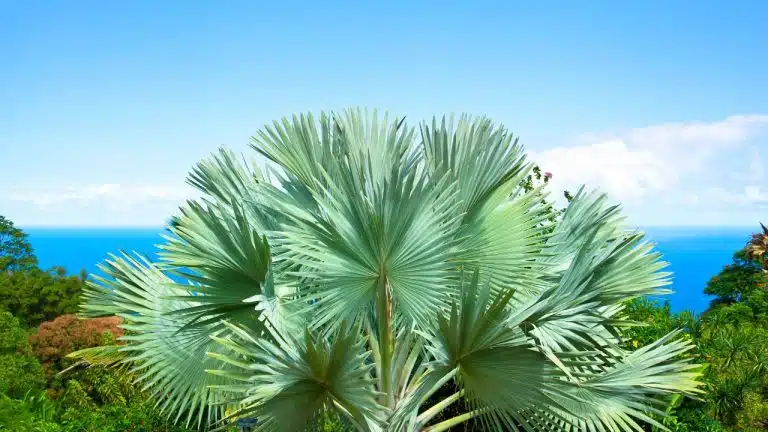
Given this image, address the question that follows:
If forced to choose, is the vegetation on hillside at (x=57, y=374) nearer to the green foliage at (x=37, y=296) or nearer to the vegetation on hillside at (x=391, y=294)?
the green foliage at (x=37, y=296)

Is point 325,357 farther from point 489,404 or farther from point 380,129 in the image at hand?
point 380,129

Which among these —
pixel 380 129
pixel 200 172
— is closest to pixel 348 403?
pixel 380 129

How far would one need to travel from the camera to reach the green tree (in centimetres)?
3347

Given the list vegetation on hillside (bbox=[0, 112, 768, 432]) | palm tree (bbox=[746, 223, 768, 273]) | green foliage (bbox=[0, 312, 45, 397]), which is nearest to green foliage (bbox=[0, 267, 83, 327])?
green foliage (bbox=[0, 312, 45, 397])

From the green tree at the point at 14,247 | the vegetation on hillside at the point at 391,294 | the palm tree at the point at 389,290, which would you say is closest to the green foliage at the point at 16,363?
the vegetation on hillside at the point at 391,294

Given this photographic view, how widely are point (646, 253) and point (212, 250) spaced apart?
347 cm

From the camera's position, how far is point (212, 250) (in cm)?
548

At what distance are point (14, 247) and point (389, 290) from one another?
33808 mm

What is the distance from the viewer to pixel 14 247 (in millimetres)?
34031

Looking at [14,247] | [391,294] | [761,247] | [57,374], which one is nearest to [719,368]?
[391,294]

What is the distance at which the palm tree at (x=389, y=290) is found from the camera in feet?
14.6

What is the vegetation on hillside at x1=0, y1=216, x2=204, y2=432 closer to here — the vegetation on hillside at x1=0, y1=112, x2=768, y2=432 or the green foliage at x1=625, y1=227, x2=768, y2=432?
the vegetation on hillside at x1=0, y1=112, x2=768, y2=432

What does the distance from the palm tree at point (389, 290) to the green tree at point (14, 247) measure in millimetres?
30575

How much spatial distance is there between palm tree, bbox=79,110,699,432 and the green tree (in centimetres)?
3057
